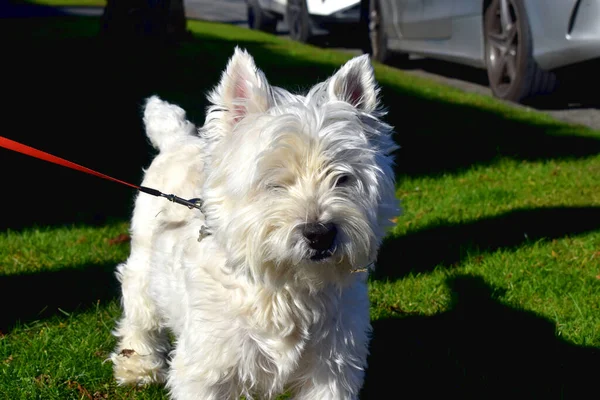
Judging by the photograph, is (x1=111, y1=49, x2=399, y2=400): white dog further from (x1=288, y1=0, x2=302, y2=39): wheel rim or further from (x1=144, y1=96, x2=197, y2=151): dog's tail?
(x1=288, y1=0, x2=302, y2=39): wheel rim

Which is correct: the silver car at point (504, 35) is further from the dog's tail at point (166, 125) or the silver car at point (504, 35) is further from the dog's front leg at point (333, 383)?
the dog's front leg at point (333, 383)

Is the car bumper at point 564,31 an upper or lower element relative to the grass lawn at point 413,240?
upper

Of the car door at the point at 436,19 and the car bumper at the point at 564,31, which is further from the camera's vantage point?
the car door at the point at 436,19

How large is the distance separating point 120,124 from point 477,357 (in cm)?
530

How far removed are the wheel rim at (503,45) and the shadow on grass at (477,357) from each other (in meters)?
5.07

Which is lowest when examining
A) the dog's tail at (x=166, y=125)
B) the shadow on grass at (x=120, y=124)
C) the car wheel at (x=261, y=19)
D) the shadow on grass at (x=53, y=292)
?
the car wheel at (x=261, y=19)

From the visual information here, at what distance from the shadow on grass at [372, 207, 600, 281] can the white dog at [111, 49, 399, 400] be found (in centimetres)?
205

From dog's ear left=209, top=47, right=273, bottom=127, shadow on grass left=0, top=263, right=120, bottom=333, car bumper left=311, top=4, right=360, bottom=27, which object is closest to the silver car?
car bumper left=311, top=4, right=360, bottom=27

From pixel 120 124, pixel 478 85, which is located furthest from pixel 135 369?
pixel 478 85

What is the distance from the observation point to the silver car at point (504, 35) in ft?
26.6

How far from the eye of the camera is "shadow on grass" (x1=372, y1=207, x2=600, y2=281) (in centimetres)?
538

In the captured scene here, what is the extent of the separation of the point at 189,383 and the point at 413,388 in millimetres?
1360

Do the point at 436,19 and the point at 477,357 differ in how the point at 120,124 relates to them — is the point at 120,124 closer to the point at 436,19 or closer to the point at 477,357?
the point at 436,19

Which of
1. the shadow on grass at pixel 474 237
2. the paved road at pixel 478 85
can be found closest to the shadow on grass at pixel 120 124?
the paved road at pixel 478 85
